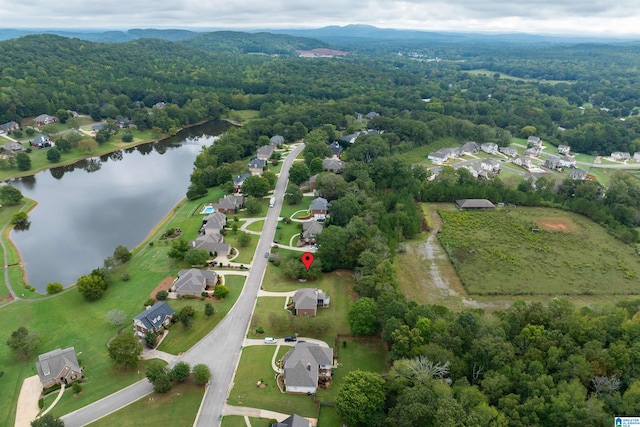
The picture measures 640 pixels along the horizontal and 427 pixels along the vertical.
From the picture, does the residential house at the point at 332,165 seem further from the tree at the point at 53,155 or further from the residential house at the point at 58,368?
the tree at the point at 53,155

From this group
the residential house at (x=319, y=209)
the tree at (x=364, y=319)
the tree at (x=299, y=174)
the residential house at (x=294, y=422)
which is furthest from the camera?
the tree at (x=299, y=174)

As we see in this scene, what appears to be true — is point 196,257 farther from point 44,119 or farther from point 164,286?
point 44,119

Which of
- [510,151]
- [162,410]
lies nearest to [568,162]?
[510,151]

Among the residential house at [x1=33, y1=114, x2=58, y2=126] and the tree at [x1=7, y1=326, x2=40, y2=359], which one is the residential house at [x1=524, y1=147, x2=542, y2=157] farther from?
the residential house at [x1=33, y1=114, x2=58, y2=126]

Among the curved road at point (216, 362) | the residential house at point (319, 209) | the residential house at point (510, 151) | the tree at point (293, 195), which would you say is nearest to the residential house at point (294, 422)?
the curved road at point (216, 362)

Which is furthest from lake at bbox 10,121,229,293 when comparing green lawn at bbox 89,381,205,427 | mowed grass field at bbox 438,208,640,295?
mowed grass field at bbox 438,208,640,295

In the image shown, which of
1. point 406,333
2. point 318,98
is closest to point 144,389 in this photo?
point 406,333
